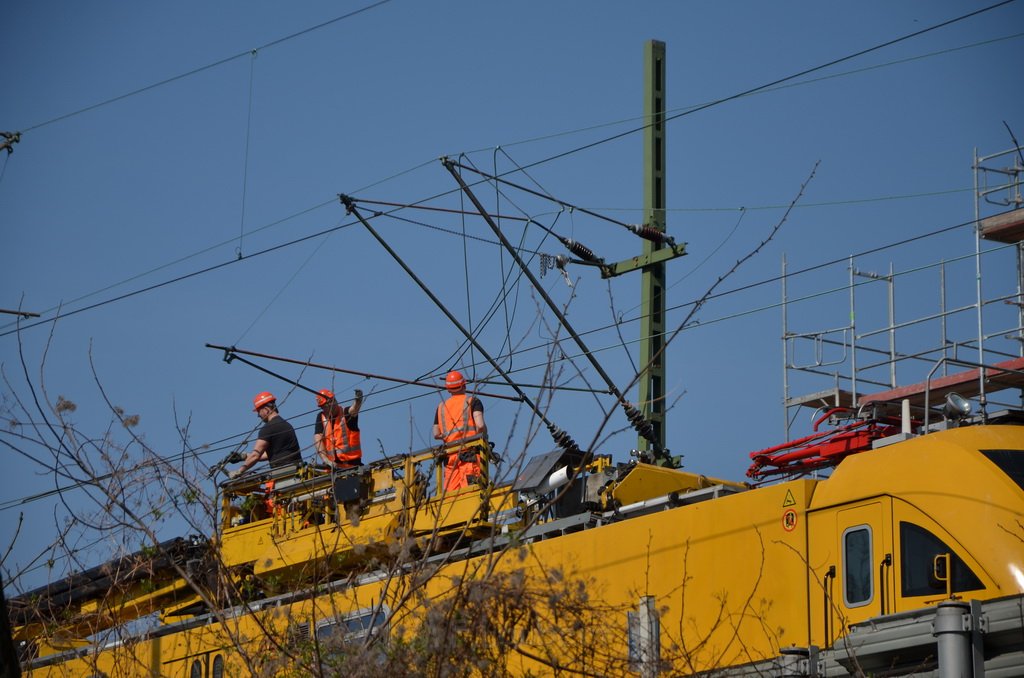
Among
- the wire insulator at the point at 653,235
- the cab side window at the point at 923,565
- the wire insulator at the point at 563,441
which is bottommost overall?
the cab side window at the point at 923,565

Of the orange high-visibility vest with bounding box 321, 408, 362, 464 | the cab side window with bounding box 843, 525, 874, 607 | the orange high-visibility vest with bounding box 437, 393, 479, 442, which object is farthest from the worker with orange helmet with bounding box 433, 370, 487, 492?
the cab side window with bounding box 843, 525, 874, 607

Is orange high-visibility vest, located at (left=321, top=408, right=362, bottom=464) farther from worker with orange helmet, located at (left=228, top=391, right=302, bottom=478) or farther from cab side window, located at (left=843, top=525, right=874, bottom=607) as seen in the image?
cab side window, located at (left=843, top=525, right=874, bottom=607)

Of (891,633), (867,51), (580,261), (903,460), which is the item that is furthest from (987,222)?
(891,633)

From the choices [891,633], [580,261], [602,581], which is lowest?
[891,633]

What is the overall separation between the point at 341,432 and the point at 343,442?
0.39m

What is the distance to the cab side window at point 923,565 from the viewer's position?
38.7 feet

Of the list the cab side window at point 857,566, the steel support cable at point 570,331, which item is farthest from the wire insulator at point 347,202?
the cab side window at point 857,566

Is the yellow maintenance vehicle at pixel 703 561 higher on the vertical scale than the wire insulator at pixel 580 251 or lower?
lower

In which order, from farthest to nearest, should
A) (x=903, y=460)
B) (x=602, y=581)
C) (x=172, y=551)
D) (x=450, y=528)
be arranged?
(x=172, y=551) < (x=450, y=528) < (x=602, y=581) < (x=903, y=460)

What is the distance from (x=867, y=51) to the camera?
53.6ft

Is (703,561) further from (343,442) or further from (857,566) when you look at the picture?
(343,442)

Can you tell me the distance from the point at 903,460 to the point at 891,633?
1.73 metres

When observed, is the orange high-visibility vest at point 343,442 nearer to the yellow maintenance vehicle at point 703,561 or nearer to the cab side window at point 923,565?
the yellow maintenance vehicle at point 703,561

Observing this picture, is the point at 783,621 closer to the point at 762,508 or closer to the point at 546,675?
the point at 762,508
